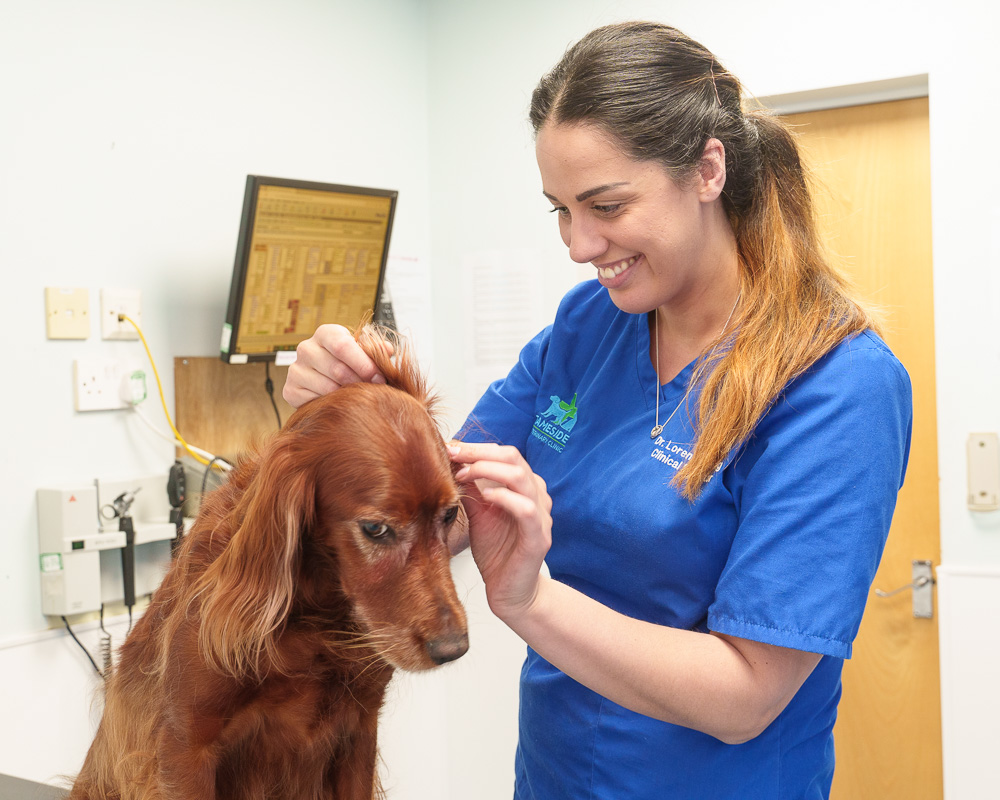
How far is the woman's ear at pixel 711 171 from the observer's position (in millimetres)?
1236

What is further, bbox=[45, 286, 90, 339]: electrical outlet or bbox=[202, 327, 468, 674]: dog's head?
bbox=[45, 286, 90, 339]: electrical outlet

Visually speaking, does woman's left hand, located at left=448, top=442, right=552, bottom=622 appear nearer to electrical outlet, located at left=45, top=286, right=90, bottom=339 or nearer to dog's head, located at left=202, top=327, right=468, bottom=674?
dog's head, located at left=202, top=327, right=468, bottom=674

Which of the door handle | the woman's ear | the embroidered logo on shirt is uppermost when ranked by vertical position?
the woman's ear

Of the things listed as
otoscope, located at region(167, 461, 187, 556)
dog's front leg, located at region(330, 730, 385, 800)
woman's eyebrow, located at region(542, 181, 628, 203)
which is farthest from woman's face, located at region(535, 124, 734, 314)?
otoscope, located at region(167, 461, 187, 556)

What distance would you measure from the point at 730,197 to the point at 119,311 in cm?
183

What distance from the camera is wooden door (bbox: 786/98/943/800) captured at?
2.93 m

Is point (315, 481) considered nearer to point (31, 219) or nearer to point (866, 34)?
point (31, 219)

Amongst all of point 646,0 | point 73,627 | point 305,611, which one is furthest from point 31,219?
point 646,0

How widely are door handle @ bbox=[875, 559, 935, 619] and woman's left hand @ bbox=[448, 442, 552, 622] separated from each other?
236 cm

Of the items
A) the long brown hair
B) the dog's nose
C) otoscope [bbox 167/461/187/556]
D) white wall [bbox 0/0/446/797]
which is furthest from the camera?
otoscope [bbox 167/461/187/556]

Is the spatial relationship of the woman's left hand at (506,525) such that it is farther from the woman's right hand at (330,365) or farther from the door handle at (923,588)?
the door handle at (923,588)

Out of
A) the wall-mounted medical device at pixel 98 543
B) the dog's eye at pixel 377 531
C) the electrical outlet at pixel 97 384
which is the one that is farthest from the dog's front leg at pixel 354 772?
the electrical outlet at pixel 97 384

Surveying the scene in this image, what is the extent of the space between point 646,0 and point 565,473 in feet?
7.92

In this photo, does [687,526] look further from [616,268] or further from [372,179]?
[372,179]
